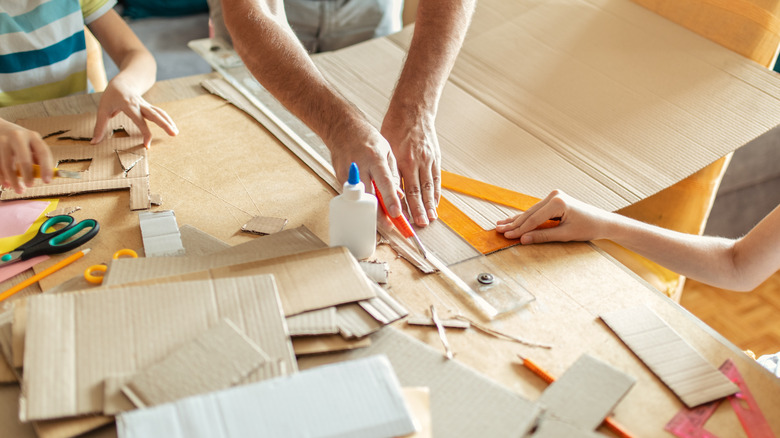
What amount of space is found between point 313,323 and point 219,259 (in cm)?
20

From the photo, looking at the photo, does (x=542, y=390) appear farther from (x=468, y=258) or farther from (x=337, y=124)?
(x=337, y=124)

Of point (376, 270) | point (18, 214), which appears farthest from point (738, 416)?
point (18, 214)

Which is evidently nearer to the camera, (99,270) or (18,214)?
(99,270)

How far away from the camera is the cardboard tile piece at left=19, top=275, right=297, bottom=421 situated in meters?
0.62

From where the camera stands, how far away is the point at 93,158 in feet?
3.64

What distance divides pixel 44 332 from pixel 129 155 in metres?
0.53

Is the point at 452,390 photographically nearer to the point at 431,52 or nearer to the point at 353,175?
the point at 353,175

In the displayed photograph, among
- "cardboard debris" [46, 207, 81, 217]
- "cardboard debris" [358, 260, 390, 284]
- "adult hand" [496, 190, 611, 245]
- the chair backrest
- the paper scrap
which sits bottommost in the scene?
the paper scrap

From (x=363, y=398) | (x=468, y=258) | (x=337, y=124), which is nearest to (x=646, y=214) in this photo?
(x=468, y=258)

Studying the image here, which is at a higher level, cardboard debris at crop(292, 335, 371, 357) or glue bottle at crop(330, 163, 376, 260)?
glue bottle at crop(330, 163, 376, 260)

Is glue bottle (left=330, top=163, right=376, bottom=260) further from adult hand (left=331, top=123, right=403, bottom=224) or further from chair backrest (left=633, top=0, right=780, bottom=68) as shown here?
chair backrest (left=633, top=0, right=780, bottom=68)

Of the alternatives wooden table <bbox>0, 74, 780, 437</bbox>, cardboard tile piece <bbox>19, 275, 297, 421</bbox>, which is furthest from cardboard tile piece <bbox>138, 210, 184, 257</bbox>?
cardboard tile piece <bbox>19, 275, 297, 421</bbox>

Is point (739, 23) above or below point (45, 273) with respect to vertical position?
above

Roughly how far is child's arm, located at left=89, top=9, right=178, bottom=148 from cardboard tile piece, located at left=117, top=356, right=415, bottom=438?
2.37 ft
